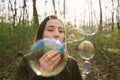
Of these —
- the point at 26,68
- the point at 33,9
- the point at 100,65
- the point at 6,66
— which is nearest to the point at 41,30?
the point at 26,68

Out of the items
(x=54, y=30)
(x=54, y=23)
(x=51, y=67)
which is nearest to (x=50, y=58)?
(x=51, y=67)

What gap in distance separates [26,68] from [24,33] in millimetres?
7167

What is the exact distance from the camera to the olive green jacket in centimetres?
271

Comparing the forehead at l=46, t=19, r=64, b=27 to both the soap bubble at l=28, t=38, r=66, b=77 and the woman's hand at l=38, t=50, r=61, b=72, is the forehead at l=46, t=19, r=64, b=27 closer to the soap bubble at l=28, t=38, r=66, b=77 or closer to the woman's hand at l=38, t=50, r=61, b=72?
the soap bubble at l=28, t=38, r=66, b=77

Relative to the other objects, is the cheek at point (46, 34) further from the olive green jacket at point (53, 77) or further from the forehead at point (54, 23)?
the olive green jacket at point (53, 77)

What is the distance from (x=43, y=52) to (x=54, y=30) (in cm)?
23

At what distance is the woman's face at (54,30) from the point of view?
2598 mm

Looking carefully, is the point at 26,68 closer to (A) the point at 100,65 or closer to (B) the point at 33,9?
(A) the point at 100,65

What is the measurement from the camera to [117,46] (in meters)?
10.6

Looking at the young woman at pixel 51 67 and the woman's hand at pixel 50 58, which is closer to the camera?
the woman's hand at pixel 50 58

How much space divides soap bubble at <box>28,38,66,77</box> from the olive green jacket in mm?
37

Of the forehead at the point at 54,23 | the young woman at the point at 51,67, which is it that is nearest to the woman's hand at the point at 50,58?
the young woman at the point at 51,67

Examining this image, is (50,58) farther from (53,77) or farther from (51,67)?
(53,77)

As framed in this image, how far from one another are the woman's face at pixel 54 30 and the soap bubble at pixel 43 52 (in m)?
0.06
